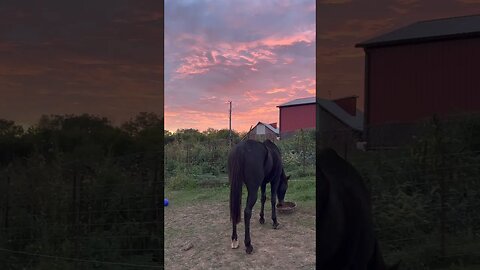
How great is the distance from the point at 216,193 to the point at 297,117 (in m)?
1.00

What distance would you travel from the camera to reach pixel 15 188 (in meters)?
2.54

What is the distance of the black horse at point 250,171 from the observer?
292cm

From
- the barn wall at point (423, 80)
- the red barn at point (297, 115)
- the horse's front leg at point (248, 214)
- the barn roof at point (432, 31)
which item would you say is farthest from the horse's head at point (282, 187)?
the barn roof at point (432, 31)

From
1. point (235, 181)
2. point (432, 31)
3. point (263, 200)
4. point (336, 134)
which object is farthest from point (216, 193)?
point (432, 31)

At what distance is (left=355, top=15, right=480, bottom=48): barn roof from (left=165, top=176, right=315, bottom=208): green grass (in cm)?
129

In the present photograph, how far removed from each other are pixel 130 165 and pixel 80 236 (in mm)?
Result: 635

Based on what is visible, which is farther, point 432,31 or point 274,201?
→ point 274,201

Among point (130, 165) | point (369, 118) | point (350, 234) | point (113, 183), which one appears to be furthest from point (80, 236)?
point (369, 118)

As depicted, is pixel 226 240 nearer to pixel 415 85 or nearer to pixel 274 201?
pixel 274 201

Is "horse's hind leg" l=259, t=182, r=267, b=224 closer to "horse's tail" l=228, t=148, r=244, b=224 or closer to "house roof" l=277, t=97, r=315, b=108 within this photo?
"horse's tail" l=228, t=148, r=244, b=224

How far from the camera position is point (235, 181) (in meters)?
2.96

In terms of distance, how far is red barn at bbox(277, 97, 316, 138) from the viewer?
2822mm

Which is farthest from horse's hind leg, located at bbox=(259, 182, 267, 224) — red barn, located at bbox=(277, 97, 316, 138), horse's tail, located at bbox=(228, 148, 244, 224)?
red barn, located at bbox=(277, 97, 316, 138)

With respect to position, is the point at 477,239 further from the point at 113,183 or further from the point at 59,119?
the point at 59,119
